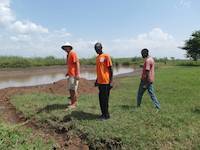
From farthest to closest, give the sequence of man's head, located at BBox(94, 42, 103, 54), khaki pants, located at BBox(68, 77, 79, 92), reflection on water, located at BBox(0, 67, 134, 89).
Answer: reflection on water, located at BBox(0, 67, 134, 89) → khaki pants, located at BBox(68, 77, 79, 92) → man's head, located at BBox(94, 42, 103, 54)

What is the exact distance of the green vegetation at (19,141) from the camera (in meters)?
5.62

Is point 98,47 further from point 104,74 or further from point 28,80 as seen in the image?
point 28,80

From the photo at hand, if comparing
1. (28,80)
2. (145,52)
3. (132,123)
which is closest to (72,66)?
(145,52)

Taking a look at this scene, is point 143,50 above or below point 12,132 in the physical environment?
above

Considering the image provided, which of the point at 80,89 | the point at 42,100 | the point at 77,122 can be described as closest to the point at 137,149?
the point at 77,122

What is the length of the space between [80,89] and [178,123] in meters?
A: 7.70

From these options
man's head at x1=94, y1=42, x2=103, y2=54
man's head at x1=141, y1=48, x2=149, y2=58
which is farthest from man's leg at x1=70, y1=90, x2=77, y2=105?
man's head at x1=141, y1=48, x2=149, y2=58

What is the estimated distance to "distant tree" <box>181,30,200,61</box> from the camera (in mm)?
45188

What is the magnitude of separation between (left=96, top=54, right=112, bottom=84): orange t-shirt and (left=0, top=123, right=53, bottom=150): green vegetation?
2002mm

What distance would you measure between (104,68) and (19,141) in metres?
2.69

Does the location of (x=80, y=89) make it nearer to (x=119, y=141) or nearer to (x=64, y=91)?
(x=64, y=91)

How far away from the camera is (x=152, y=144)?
5.70 meters

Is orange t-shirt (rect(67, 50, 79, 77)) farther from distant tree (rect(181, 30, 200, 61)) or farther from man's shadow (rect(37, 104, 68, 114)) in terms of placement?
distant tree (rect(181, 30, 200, 61))

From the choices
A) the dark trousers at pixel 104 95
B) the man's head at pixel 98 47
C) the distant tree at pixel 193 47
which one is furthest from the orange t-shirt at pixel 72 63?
the distant tree at pixel 193 47
